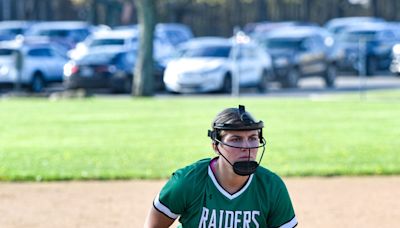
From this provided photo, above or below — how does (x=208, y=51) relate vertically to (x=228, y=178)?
below

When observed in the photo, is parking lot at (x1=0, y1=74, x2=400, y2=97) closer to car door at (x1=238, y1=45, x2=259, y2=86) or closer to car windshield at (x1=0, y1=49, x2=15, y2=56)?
car door at (x1=238, y1=45, x2=259, y2=86)

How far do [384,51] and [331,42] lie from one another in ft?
12.0

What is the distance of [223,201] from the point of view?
17.2ft

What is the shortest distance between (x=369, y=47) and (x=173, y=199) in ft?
123

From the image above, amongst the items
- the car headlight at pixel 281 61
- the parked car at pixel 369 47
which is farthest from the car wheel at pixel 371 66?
the car headlight at pixel 281 61

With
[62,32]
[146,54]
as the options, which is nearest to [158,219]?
[146,54]

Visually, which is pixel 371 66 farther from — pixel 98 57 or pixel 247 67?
pixel 98 57

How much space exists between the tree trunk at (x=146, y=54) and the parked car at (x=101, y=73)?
2.86 meters

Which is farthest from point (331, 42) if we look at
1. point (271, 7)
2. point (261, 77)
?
point (271, 7)

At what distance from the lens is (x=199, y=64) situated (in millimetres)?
32125

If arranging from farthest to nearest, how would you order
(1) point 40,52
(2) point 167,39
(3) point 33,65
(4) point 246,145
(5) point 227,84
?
(2) point 167,39 → (1) point 40,52 → (3) point 33,65 → (5) point 227,84 → (4) point 246,145

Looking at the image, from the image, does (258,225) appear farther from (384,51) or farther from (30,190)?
(384,51)

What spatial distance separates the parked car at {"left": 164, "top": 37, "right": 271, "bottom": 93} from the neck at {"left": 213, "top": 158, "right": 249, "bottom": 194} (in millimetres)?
25334

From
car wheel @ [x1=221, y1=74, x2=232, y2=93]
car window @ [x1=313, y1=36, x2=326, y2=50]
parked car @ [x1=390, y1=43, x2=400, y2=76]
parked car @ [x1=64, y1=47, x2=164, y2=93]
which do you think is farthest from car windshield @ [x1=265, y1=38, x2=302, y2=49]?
parked car @ [x1=64, y1=47, x2=164, y2=93]
